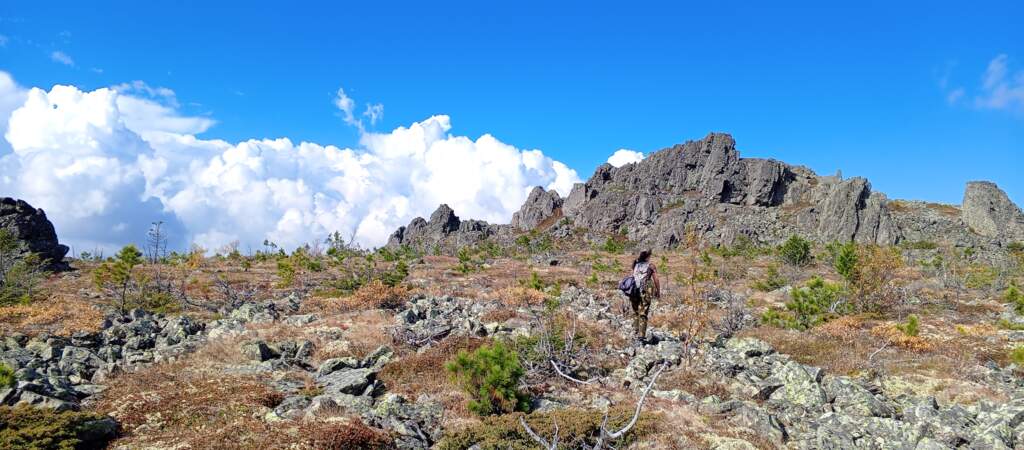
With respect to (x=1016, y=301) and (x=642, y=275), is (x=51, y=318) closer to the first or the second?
(x=642, y=275)

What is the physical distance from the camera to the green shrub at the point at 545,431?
306 inches

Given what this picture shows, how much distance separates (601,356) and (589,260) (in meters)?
40.5

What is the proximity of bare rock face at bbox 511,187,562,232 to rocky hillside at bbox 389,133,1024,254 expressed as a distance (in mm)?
327

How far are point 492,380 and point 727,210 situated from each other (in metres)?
121

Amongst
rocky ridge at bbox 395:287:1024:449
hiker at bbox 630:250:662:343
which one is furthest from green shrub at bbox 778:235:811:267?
hiker at bbox 630:250:662:343

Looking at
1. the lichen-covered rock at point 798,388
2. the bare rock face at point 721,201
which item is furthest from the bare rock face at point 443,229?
the lichen-covered rock at point 798,388

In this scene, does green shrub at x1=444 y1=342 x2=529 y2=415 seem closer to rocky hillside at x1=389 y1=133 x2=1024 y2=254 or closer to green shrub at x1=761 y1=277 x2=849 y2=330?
green shrub at x1=761 y1=277 x2=849 y2=330

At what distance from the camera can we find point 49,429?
727cm

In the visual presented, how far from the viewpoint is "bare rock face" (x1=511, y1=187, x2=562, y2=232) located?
147725mm

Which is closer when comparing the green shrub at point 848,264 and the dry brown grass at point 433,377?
the dry brown grass at point 433,377

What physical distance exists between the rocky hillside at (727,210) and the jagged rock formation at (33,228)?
41383 millimetres

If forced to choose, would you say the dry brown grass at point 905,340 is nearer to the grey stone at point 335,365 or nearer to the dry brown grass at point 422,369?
the dry brown grass at point 422,369

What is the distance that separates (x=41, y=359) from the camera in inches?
486

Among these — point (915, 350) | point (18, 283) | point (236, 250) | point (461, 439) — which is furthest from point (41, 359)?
point (236, 250)
